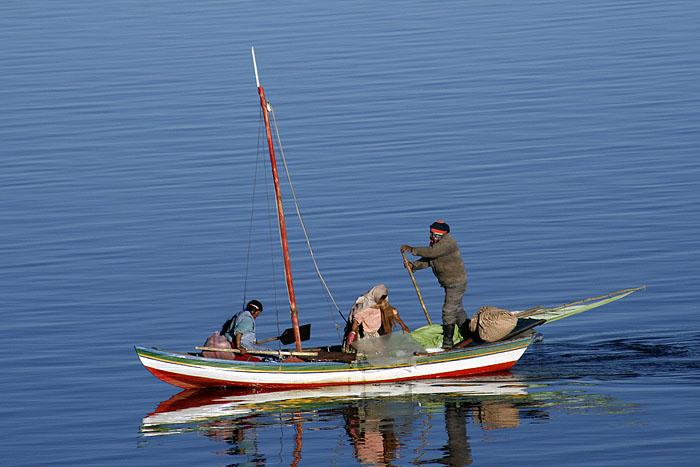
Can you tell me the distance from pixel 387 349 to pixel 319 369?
138 cm

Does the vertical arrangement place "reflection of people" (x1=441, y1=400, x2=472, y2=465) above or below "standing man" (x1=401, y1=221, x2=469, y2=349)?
below

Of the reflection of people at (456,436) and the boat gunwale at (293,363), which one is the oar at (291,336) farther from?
the reflection of people at (456,436)

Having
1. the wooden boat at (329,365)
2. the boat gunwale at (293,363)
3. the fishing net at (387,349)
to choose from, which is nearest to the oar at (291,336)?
the wooden boat at (329,365)

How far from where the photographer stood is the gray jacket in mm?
23766

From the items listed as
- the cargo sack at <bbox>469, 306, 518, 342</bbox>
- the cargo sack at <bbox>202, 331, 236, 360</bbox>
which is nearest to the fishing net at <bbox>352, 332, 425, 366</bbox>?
the cargo sack at <bbox>469, 306, 518, 342</bbox>

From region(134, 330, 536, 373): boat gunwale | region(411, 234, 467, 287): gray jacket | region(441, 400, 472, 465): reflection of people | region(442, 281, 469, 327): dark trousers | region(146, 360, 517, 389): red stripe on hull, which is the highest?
region(411, 234, 467, 287): gray jacket

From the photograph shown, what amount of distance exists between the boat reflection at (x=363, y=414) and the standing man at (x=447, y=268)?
1.23 meters

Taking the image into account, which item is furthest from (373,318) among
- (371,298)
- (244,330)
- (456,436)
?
(456,436)

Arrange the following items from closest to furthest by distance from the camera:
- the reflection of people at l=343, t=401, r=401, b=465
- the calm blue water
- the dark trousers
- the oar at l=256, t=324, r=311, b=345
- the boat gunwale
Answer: the reflection of people at l=343, t=401, r=401, b=465 < the calm blue water < the boat gunwale < the dark trousers < the oar at l=256, t=324, r=311, b=345

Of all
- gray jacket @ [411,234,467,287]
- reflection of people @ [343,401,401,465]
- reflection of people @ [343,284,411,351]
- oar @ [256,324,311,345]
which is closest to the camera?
reflection of people @ [343,401,401,465]

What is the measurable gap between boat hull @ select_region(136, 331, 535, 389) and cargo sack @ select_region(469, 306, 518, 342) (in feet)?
0.74

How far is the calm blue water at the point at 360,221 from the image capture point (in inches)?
835

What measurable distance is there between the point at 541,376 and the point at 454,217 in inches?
542

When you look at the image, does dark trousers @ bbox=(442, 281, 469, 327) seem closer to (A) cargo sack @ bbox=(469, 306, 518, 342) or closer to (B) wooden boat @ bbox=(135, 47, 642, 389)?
(A) cargo sack @ bbox=(469, 306, 518, 342)
